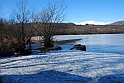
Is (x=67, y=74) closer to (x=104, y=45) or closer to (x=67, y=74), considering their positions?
(x=67, y=74)

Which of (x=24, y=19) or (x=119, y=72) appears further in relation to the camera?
(x=24, y=19)

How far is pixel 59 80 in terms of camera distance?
7.05 meters

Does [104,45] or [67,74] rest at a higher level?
[104,45]

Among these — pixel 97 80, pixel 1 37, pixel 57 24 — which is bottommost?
pixel 97 80

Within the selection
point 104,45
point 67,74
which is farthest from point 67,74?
point 104,45

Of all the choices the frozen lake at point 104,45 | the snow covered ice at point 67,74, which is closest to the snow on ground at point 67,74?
the snow covered ice at point 67,74

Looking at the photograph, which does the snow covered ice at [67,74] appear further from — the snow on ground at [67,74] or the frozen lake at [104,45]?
the frozen lake at [104,45]

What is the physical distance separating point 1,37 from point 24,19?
4.98m

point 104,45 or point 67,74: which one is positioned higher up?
point 104,45

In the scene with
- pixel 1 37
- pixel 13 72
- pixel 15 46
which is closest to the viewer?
pixel 13 72

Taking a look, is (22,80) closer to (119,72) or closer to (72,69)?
(72,69)

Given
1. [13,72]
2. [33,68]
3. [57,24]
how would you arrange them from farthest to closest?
[57,24] < [33,68] < [13,72]

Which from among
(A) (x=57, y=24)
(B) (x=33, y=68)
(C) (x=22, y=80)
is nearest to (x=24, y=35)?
A: (A) (x=57, y=24)

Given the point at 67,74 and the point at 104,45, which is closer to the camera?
the point at 67,74
